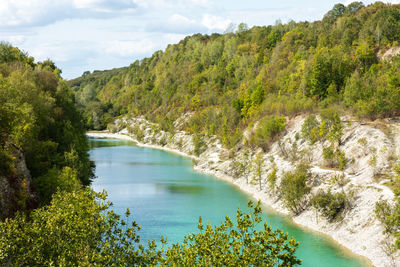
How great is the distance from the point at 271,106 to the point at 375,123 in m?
37.8

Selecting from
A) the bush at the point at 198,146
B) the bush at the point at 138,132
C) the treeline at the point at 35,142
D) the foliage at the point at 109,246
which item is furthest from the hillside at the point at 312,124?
the treeline at the point at 35,142

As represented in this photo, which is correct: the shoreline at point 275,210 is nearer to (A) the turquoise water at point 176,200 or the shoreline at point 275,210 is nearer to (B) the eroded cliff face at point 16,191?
(A) the turquoise water at point 176,200

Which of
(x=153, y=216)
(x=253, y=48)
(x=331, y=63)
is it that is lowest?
(x=153, y=216)

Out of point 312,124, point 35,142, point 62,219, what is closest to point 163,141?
point 312,124

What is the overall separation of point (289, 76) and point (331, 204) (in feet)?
223

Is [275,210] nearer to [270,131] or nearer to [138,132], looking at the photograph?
[270,131]

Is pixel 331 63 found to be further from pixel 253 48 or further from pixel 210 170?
pixel 253 48

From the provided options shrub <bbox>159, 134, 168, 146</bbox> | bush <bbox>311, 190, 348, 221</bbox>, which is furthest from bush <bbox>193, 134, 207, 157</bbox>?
bush <bbox>311, 190, 348, 221</bbox>

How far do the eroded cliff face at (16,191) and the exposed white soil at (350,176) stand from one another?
3365 cm

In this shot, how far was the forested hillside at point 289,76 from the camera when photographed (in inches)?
3017

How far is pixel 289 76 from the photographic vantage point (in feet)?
366

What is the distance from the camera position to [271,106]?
98562 millimetres

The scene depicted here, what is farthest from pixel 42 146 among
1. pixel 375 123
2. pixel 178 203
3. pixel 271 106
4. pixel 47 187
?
pixel 271 106

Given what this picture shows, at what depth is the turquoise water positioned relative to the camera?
146ft
